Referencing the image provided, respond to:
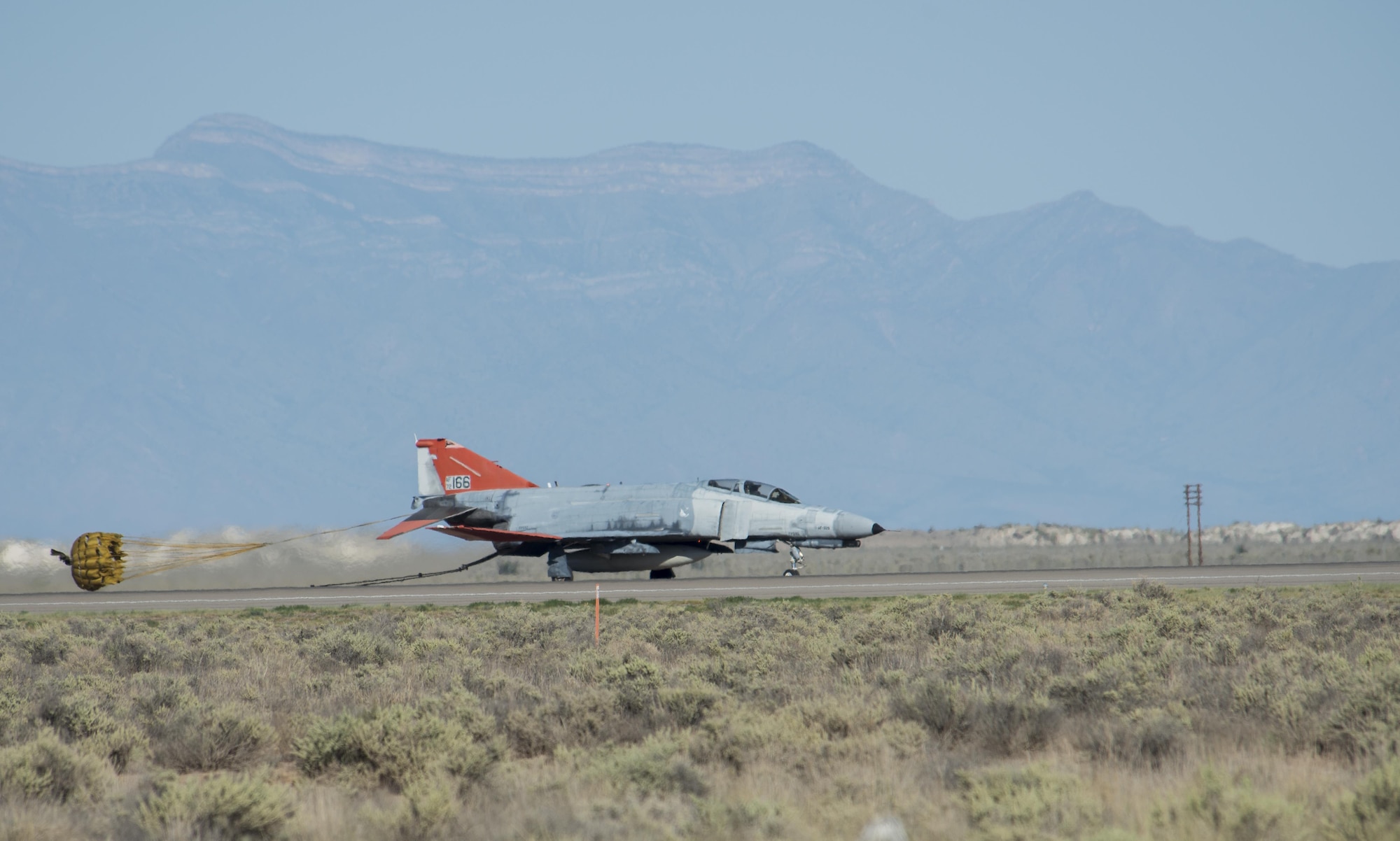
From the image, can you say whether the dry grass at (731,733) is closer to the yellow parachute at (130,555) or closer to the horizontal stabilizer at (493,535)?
the horizontal stabilizer at (493,535)

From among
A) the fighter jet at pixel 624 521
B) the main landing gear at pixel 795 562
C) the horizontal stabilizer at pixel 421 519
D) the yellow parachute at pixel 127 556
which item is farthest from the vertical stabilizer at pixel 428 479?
the main landing gear at pixel 795 562

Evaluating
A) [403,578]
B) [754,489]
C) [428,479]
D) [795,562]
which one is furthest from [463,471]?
[795,562]

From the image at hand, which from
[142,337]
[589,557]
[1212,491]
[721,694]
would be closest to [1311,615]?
[721,694]

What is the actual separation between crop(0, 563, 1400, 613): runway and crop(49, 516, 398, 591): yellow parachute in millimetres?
1000

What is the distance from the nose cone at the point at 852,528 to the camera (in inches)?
1359

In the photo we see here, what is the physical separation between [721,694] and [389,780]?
3900mm

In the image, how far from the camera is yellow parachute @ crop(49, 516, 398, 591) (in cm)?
3728

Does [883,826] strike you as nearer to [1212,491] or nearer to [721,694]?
[721,694]

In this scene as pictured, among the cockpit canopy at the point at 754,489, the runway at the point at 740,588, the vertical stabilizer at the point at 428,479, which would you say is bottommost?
the runway at the point at 740,588

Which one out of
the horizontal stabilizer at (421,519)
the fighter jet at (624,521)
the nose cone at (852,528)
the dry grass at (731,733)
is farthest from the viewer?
the horizontal stabilizer at (421,519)

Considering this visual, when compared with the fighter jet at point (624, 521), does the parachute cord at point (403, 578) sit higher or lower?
lower

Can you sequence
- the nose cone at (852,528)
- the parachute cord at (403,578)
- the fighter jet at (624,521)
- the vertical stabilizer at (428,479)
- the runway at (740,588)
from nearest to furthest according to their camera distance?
the runway at (740,588), the nose cone at (852,528), the fighter jet at (624,521), the parachute cord at (403,578), the vertical stabilizer at (428,479)

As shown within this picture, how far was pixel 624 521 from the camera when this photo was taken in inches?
1436

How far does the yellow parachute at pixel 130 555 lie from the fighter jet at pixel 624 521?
3.07 metres
